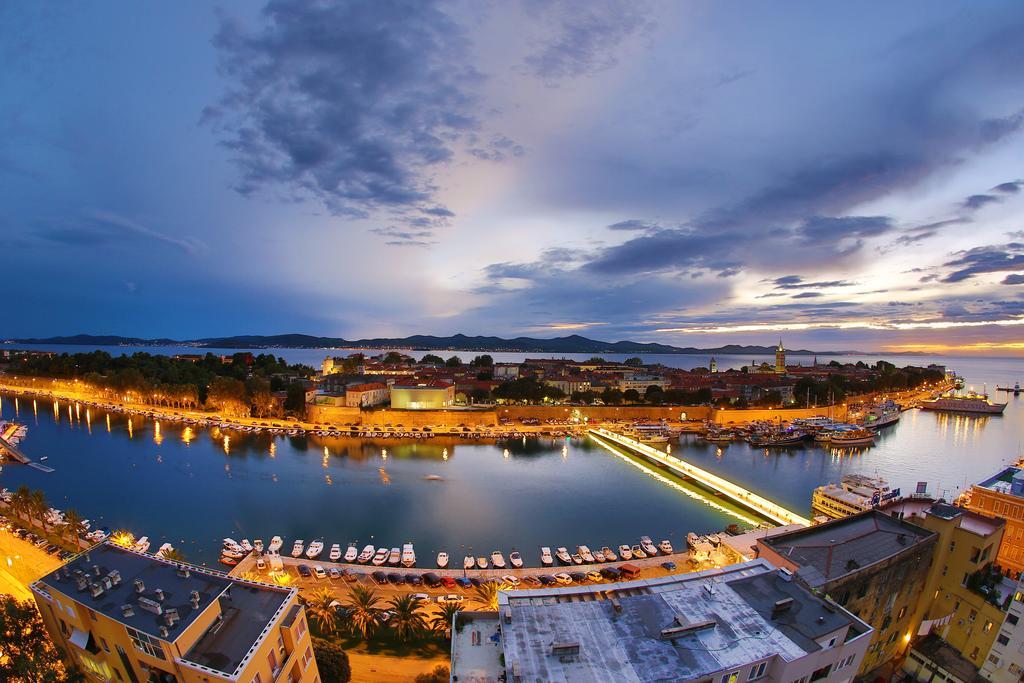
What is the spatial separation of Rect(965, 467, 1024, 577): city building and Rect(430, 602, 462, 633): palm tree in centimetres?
1152

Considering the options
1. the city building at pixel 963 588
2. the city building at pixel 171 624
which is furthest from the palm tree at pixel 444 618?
the city building at pixel 963 588

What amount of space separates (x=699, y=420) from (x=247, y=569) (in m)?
34.3

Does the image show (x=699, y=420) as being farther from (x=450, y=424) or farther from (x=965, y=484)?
(x=450, y=424)

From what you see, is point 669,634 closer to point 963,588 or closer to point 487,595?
point 487,595

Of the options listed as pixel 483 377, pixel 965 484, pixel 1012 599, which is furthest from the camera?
pixel 483 377

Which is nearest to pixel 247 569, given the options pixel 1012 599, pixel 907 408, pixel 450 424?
pixel 1012 599

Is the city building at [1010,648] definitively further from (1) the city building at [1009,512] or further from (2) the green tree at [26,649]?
(2) the green tree at [26,649]

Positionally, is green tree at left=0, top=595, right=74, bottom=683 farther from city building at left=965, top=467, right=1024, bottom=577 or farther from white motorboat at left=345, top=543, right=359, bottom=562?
city building at left=965, top=467, right=1024, bottom=577

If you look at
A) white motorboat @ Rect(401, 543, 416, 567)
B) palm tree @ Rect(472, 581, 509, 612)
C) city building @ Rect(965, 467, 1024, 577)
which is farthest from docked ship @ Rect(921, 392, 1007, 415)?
white motorboat @ Rect(401, 543, 416, 567)

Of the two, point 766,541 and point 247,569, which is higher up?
point 766,541

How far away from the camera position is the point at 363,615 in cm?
994

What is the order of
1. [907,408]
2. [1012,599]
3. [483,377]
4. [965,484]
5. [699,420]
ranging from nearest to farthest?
[1012,599]
[965,484]
[699,420]
[907,408]
[483,377]

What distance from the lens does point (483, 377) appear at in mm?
56875

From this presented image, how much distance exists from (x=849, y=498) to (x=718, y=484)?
4823 millimetres
